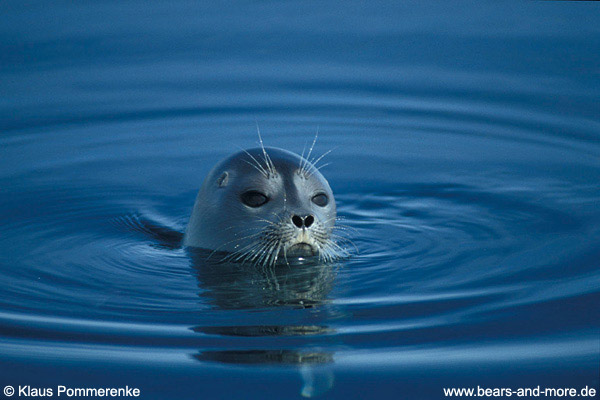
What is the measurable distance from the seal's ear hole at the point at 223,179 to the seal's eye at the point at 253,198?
0.28m

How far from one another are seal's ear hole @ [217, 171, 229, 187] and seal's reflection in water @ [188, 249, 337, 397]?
0.56 metres

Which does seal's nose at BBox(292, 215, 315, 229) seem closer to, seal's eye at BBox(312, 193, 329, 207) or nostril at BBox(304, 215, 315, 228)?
nostril at BBox(304, 215, 315, 228)

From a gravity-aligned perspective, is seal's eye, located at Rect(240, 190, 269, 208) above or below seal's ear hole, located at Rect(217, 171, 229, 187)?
below

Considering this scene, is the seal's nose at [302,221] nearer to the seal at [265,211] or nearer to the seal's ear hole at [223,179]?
the seal at [265,211]

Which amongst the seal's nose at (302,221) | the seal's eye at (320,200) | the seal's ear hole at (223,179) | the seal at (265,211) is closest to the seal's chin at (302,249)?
the seal at (265,211)

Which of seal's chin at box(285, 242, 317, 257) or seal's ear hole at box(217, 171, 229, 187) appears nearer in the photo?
seal's chin at box(285, 242, 317, 257)

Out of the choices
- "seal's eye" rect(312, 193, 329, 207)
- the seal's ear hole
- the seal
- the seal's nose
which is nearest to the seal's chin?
the seal

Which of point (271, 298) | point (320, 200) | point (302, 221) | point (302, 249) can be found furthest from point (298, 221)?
point (271, 298)

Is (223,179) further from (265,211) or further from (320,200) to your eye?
(320,200)

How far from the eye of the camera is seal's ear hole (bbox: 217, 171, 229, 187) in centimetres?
830

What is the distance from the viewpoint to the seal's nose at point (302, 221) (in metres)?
7.57

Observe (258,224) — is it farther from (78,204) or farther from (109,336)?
(78,204)

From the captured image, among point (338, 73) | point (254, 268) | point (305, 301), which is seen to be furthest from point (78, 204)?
point (338, 73)

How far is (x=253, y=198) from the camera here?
8.02 m
